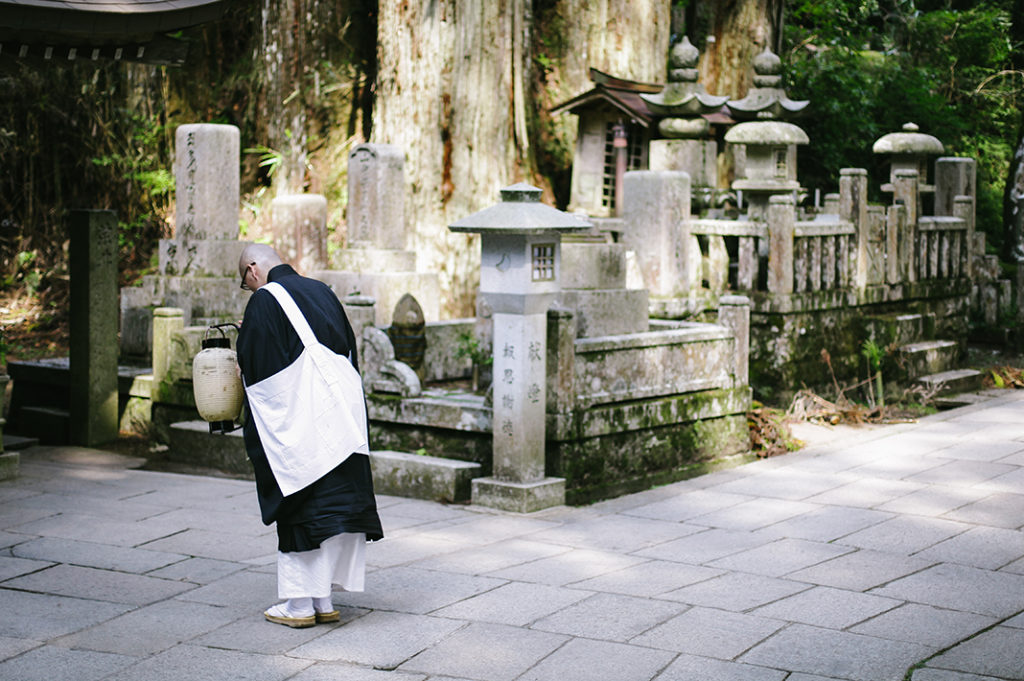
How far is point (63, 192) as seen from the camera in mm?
17703

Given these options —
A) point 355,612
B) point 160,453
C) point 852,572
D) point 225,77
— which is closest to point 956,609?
point 852,572

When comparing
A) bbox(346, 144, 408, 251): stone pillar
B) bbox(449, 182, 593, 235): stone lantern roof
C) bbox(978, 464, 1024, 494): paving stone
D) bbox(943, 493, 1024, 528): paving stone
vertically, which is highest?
bbox(346, 144, 408, 251): stone pillar

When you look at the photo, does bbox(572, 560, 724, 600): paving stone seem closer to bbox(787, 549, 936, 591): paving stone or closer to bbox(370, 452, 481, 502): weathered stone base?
bbox(787, 549, 936, 591): paving stone

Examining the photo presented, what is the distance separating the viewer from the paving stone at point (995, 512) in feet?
25.6

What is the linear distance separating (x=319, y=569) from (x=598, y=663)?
4.39 ft

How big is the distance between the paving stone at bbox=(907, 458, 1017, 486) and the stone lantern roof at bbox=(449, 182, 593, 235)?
3.28m

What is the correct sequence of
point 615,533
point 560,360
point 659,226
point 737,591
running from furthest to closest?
point 659,226 < point 560,360 < point 615,533 < point 737,591

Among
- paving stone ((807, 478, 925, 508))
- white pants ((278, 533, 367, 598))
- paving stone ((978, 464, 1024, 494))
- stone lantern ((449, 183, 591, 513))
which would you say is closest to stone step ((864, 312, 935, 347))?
paving stone ((978, 464, 1024, 494))

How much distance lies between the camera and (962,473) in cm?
922

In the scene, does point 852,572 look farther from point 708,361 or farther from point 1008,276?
point 1008,276

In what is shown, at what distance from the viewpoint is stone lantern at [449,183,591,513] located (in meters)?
7.93

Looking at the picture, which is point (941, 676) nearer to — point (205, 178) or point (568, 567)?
point (568, 567)

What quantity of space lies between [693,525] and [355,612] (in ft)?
8.85

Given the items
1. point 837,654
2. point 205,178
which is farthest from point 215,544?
point 205,178
